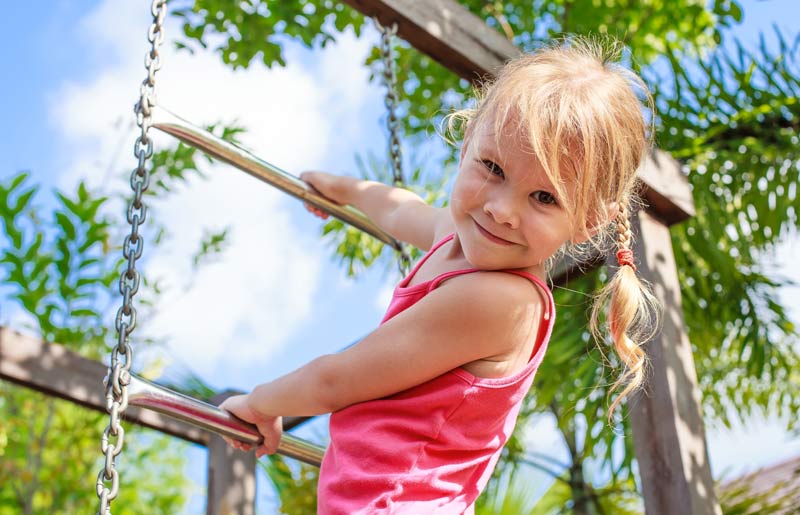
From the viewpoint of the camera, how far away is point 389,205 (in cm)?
193

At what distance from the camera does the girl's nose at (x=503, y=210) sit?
124 cm

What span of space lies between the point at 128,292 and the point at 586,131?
2.33 ft

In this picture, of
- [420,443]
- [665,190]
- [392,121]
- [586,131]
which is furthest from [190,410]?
[665,190]

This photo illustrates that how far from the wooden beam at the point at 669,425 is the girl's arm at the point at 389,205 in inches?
28.4

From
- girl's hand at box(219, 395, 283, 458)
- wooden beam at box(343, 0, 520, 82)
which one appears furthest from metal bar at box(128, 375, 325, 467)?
wooden beam at box(343, 0, 520, 82)

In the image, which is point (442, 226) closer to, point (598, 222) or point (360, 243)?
point (598, 222)

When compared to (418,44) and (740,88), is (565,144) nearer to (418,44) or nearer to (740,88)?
(418,44)

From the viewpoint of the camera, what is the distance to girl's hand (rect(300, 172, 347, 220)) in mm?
2012

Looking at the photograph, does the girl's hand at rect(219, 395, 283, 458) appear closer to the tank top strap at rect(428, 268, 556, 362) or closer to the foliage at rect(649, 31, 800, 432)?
the tank top strap at rect(428, 268, 556, 362)

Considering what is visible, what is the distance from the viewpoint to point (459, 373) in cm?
131

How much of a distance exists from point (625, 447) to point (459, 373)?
108 inches

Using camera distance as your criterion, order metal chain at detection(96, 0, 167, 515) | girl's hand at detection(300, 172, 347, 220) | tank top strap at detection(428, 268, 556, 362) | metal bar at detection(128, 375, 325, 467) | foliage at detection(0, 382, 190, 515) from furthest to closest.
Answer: foliage at detection(0, 382, 190, 515), girl's hand at detection(300, 172, 347, 220), metal bar at detection(128, 375, 325, 467), tank top strap at detection(428, 268, 556, 362), metal chain at detection(96, 0, 167, 515)

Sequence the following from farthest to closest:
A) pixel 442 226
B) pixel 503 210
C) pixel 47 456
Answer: pixel 47 456 < pixel 442 226 < pixel 503 210

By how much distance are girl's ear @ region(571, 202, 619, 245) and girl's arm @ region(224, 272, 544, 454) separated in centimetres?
10
